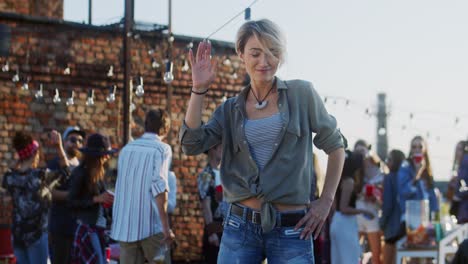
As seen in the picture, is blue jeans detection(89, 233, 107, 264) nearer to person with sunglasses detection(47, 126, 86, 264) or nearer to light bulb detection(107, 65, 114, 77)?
person with sunglasses detection(47, 126, 86, 264)

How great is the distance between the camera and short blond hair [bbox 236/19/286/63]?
4.21 metres

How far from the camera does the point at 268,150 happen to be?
4.30 meters

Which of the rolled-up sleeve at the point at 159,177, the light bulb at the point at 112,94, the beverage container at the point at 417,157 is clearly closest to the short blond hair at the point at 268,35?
the rolled-up sleeve at the point at 159,177

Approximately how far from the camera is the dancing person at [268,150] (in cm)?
424

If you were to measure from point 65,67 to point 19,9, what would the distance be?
226 cm

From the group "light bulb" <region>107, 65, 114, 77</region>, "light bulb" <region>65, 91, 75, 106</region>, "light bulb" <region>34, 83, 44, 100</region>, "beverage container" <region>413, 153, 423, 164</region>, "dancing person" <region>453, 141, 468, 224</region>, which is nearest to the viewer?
"dancing person" <region>453, 141, 468, 224</region>

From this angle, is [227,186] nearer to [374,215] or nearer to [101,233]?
[101,233]

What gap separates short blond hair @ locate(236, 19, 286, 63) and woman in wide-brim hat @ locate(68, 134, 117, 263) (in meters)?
4.55

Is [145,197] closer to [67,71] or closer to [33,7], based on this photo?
[67,71]

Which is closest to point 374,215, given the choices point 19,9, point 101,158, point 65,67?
point 101,158

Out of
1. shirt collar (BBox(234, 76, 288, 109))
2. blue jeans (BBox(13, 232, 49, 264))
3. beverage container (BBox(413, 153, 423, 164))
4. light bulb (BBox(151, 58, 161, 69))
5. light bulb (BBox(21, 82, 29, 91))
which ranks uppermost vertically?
light bulb (BBox(151, 58, 161, 69))

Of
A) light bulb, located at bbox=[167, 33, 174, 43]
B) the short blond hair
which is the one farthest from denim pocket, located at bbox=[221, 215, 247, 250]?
light bulb, located at bbox=[167, 33, 174, 43]

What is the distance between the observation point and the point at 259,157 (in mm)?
4316

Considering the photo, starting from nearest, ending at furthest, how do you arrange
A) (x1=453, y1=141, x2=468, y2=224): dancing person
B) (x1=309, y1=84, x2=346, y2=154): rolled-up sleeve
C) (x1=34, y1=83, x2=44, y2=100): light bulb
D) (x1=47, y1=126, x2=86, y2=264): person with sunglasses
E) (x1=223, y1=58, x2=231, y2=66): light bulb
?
(x1=309, y1=84, x2=346, y2=154): rolled-up sleeve → (x1=453, y1=141, x2=468, y2=224): dancing person → (x1=47, y1=126, x2=86, y2=264): person with sunglasses → (x1=34, y1=83, x2=44, y2=100): light bulb → (x1=223, y1=58, x2=231, y2=66): light bulb
